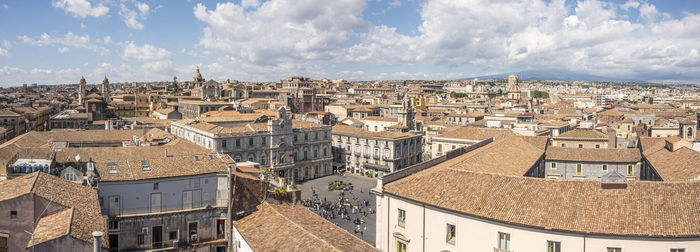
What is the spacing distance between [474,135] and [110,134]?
159ft

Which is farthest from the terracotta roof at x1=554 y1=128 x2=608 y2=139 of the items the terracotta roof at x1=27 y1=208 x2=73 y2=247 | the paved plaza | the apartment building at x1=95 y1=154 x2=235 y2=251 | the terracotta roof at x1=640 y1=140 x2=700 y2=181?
the terracotta roof at x1=27 y1=208 x2=73 y2=247

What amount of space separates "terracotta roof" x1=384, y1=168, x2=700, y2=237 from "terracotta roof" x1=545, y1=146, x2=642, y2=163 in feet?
79.5

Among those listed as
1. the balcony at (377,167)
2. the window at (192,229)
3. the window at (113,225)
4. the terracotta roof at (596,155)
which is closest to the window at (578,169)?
the terracotta roof at (596,155)

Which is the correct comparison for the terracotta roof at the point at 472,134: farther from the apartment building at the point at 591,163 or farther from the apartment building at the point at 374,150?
the apartment building at the point at 591,163

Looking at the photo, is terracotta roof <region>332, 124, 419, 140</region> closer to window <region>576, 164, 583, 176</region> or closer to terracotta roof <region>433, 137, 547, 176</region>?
terracotta roof <region>433, 137, 547, 176</region>

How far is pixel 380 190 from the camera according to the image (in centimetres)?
2870

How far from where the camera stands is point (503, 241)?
78.0ft

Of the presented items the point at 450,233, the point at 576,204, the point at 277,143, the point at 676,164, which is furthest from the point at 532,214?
the point at 277,143

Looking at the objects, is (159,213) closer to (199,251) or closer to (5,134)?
(199,251)

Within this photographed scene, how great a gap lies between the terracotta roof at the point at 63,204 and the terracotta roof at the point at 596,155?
41.7 metres

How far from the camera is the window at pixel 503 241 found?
23625mm

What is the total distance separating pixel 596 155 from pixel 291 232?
124 feet

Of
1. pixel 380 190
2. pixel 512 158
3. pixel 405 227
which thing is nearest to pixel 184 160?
pixel 380 190

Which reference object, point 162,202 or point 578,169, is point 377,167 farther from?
point 162,202
